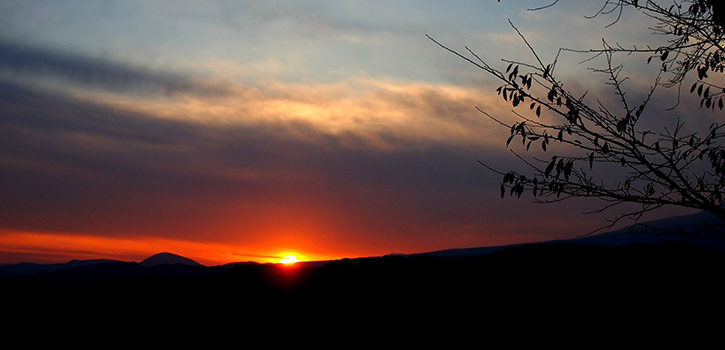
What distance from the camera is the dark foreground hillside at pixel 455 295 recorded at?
16.0 metres

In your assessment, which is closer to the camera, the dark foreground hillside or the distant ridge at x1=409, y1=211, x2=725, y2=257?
the distant ridge at x1=409, y1=211, x2=725, y2=257

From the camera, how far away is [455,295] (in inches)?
723

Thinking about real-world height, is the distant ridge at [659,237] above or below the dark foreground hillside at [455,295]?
above

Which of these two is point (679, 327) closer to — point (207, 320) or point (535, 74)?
point (535, 74)

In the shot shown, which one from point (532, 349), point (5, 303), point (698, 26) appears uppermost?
point (698, 26)

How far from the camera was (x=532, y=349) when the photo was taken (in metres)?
14.6

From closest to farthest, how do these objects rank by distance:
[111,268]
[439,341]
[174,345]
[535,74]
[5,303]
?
[535,74] < [439,341] < [174,345] < [5,303] < [111,268]

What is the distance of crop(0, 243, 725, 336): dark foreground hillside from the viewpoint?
16031 millimetres

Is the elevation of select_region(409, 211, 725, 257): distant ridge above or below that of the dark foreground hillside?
above

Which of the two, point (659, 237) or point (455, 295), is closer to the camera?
point (455, 295)

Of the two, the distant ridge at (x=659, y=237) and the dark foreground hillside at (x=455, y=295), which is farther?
the dark foreground hillside at (x=455, y=295)

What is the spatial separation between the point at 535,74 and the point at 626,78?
145 cm

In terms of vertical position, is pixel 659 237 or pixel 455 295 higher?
pixel 659 237

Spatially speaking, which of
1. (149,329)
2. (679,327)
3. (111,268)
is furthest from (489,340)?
(111,268)
